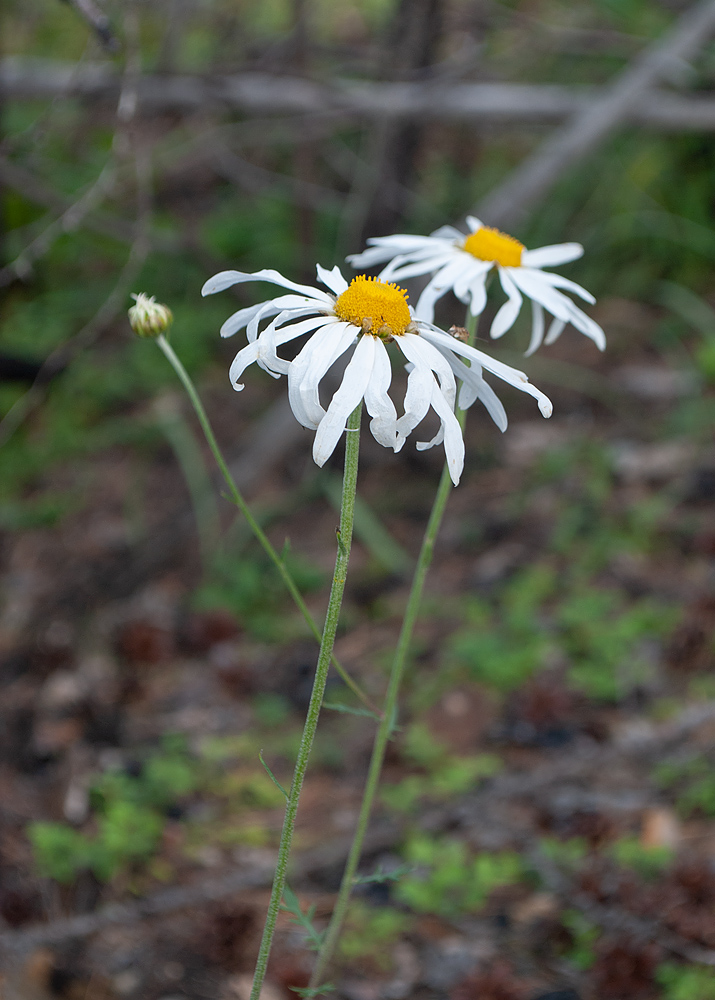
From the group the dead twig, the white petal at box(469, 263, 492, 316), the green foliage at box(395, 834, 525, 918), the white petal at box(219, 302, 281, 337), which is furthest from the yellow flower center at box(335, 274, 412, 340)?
the dead twig

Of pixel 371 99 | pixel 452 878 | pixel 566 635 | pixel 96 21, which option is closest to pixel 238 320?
pixel 96 21

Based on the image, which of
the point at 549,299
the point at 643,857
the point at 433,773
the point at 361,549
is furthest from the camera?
the point at 361,549

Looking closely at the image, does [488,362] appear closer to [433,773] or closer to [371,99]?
[433,773]

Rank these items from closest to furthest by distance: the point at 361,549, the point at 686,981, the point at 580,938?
the point at 686,981
the point at 580,938
the point at 361,549

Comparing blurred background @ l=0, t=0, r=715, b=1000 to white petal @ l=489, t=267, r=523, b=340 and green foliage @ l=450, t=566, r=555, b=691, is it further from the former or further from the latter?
white petal @ l=489, t=267, r=523, b=340

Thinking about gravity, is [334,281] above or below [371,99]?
below

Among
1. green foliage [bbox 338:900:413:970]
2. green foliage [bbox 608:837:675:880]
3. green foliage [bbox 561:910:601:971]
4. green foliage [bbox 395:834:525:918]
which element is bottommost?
green foliage [bbox 338:900:413:970]
